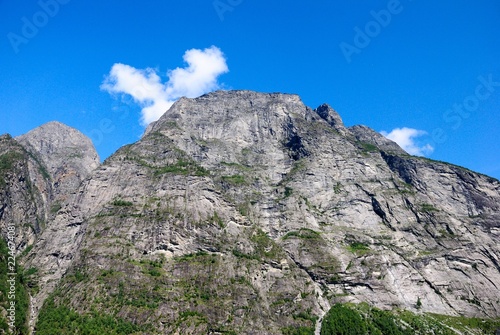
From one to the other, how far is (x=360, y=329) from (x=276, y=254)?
52.9 meters

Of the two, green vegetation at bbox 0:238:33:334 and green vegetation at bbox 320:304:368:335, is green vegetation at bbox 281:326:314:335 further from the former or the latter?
green vegetation at bbox 0:238:33:334

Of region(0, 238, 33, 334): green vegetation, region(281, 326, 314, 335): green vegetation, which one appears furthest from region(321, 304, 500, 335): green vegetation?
region(0, 238, 33, 334): green vegetation

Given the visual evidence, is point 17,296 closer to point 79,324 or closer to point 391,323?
point 79,324

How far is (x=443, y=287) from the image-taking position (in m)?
197

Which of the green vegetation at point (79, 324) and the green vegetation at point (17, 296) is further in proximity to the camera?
the green vegetation at point (79, 324)

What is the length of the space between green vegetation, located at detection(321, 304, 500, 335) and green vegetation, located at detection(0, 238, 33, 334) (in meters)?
108

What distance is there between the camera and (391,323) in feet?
548

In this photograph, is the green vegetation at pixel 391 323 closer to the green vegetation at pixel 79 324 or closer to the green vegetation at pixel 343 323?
the green vegetation at pixel 343 323

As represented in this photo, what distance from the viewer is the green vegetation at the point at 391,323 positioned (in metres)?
162

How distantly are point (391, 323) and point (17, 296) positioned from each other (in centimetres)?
14435

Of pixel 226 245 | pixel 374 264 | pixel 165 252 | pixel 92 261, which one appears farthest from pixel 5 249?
pixel 374 264

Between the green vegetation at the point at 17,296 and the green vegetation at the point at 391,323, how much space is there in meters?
108

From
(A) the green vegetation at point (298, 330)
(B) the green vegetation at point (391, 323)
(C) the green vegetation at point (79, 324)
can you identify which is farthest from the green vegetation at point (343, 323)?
(C) the green vegetation at point (79, 324)

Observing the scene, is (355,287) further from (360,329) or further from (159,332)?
(159,332)
